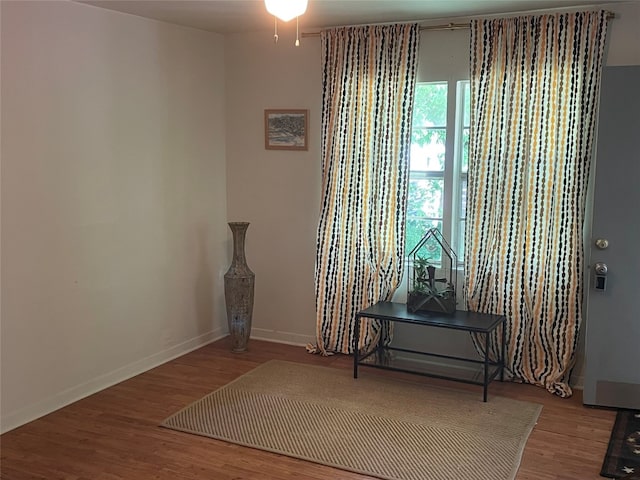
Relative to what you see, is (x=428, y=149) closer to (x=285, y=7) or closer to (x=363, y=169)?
(x=363, y=169)

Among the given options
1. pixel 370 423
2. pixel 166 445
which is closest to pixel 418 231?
pixel 370 423

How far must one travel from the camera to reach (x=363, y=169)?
4.62 metres

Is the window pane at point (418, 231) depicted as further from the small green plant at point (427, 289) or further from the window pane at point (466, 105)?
the window pane at point (466, 105)

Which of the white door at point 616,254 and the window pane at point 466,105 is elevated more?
the window pane at point 466,105

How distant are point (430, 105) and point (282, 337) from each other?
212 centimetres

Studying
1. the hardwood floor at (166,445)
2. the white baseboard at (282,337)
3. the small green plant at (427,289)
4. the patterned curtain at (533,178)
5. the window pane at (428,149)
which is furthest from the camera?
the white baseboard at (282,337)

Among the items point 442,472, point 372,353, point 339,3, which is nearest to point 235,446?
point 442,472

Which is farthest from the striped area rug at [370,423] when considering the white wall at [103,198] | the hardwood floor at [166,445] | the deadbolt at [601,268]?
the deadbolt at [601,268]

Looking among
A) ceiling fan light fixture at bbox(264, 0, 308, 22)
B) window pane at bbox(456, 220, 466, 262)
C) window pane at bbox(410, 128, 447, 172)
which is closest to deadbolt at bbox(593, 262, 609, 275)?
window pane at bbox(456, 220, 466, 262)

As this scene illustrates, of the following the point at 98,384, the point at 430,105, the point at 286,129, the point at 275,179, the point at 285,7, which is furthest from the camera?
the point at 275,179

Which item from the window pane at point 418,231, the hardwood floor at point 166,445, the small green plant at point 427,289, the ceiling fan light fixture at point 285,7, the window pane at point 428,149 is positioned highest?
the ceiling fan light fixture at point 285,7

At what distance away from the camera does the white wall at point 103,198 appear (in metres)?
3.54

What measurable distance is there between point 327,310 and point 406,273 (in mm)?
654

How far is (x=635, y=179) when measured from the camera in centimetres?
366
